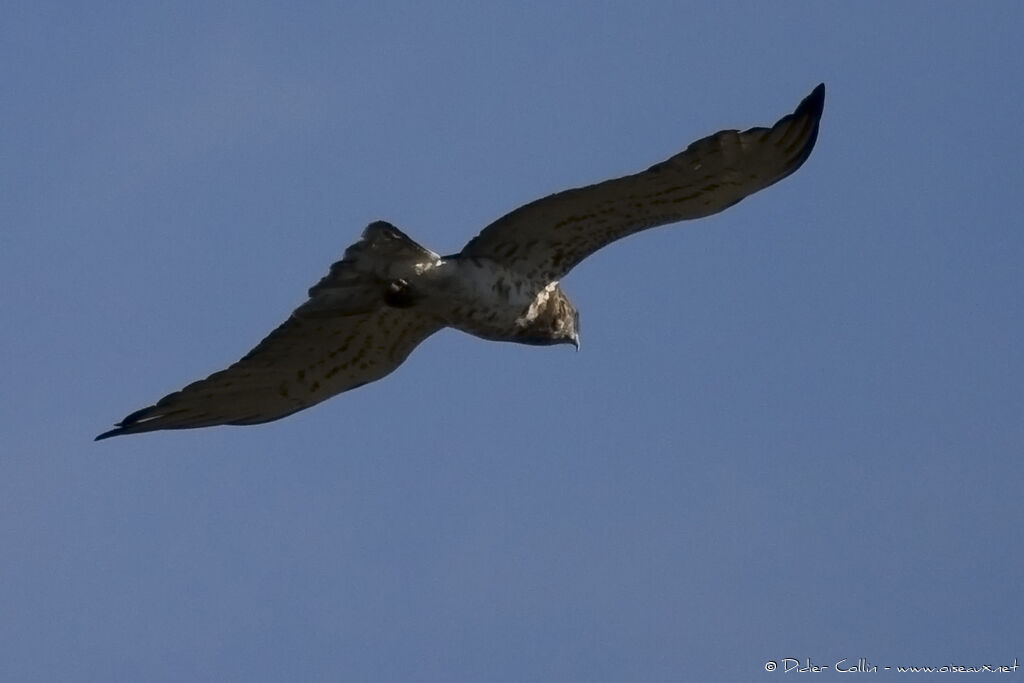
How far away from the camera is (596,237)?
13.8 meters

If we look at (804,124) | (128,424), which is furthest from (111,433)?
(804,124)

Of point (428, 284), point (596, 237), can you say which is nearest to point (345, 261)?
point (428, 284)

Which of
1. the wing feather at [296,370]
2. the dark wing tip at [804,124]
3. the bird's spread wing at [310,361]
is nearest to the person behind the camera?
the dark wing tip at [804,124]

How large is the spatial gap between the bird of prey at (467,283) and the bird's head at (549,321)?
0.03ft

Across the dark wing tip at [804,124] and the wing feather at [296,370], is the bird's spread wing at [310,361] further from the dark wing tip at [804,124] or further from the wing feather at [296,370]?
the dark wing tip at [804,124]

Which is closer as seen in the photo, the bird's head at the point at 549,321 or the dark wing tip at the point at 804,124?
the dark wing tip at the point at 804,124

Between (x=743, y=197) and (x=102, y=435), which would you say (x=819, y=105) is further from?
(x=102, y=435)

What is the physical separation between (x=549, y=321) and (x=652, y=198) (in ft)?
5.09

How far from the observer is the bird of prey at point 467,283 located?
13109 millimetres

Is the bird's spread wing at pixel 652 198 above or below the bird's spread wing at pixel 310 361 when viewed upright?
above

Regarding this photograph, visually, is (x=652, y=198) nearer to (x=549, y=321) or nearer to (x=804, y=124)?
(x=804, y=124)

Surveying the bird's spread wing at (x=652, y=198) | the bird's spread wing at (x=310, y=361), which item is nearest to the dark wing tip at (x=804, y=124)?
the bird's spread wing at (x=652, y=198)

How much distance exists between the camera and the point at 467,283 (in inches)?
543

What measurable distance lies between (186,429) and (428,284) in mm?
1855
